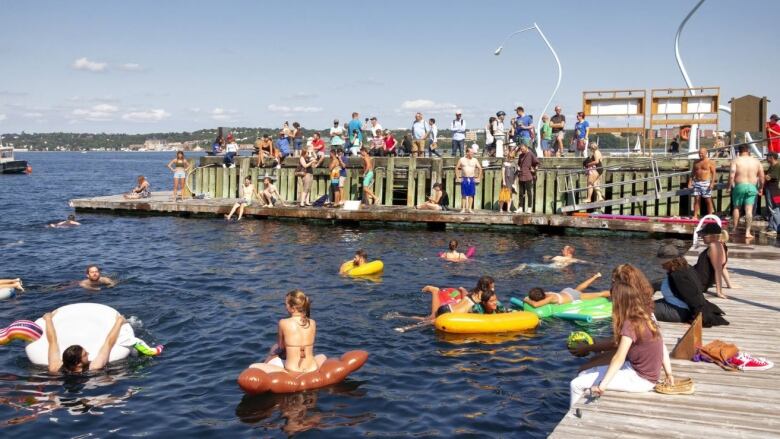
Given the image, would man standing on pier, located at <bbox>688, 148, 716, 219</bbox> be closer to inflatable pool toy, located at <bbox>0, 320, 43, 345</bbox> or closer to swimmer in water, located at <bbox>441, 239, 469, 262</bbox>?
swimmer in water, located at <bbox>441, 239, 469, 262</bbox>

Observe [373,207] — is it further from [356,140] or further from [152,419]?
[152,419]

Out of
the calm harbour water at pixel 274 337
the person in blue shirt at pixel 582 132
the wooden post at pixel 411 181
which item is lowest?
the calm harbour water at pixel 274 337

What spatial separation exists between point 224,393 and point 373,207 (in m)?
17.4

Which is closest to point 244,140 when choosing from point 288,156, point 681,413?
point 288,156

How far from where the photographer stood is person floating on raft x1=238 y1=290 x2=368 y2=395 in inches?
383

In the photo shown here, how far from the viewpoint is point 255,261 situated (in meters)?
20.4

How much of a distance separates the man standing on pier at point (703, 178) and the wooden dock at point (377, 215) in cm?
101

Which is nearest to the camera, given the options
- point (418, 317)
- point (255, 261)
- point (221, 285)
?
point (418, 317)

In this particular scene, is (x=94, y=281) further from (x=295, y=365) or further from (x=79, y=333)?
(x=295, y=365)

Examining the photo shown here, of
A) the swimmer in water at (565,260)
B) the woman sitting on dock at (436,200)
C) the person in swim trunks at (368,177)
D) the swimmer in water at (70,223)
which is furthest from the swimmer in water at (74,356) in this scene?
the swimmer in water at (70,223)

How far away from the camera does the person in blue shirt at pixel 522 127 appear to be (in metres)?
27.6

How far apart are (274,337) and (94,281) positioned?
20.0 feet

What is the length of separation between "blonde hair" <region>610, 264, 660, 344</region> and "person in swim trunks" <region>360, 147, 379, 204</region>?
66.8ft

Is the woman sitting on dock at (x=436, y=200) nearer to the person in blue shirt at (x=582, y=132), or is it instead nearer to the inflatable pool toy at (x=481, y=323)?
the person in blue shirt at (x=582, y=132)
